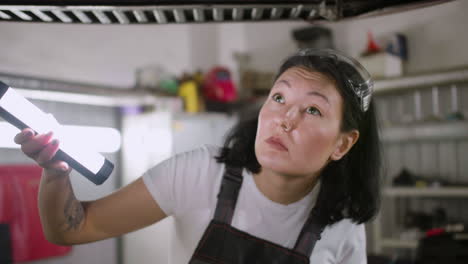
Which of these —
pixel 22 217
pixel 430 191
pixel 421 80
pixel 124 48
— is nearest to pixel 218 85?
pixel 124 48

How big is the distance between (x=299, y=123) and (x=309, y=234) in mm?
342

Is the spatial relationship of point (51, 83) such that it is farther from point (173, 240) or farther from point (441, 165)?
point (441, 165)

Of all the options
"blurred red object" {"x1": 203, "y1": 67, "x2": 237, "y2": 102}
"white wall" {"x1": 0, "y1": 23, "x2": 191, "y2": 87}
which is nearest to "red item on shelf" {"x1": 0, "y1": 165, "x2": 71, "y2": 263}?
Answer: "white wall" {"x1": 0, "y1": 23, "x2": 191, "y2": 87}

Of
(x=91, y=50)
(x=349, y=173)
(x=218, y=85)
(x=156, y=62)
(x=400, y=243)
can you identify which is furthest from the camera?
(x=156, y=62)

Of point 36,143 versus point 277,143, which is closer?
point 36,143

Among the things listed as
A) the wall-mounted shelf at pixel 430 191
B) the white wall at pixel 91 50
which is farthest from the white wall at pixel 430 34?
the white wall at pixel 91 50

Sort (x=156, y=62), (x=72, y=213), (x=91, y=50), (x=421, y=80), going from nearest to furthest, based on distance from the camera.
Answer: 1. (x=72, y=213)
2. (x=421, y=80)
3. (x=91, y=50)
4. (x=156, y=62)

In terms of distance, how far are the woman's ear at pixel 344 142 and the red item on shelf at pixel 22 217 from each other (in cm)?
102

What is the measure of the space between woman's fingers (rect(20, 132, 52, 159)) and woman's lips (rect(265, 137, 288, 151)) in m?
0.43

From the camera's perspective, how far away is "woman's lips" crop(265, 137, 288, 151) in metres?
0.77

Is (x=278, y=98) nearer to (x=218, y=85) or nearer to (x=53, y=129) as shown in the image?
(x=53, y=129)

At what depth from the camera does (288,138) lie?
0.76m

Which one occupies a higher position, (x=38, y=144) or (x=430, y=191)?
(x=38, y=144)

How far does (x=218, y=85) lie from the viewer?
134 inches
